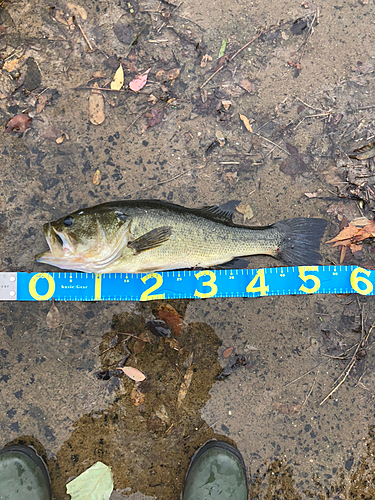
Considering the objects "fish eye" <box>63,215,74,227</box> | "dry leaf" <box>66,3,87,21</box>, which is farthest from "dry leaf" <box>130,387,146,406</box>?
"dry leaf" <box>66,3,87,21</box>

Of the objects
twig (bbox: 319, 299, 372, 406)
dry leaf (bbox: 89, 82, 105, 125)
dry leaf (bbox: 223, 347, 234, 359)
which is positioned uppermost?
dry leaf (bbox: 89, 82, 105, 125)

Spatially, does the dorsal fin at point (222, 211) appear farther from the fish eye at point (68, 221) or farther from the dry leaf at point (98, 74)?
the dry leaf at point (98, 74)

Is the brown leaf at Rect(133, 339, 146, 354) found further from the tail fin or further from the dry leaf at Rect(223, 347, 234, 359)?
the tail fin

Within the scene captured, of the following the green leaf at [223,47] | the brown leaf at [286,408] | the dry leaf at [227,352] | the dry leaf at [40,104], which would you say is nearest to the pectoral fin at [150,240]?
the dry leaf at [227,352]

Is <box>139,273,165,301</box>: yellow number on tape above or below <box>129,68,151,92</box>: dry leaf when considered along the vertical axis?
below

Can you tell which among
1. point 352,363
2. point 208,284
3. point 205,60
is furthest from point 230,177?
point 352,363

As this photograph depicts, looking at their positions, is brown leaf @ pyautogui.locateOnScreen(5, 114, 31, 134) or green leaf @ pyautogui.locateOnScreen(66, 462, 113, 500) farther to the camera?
brown leaf @ pyautogui.locateOnScreen(5, 114, 31, 134)
